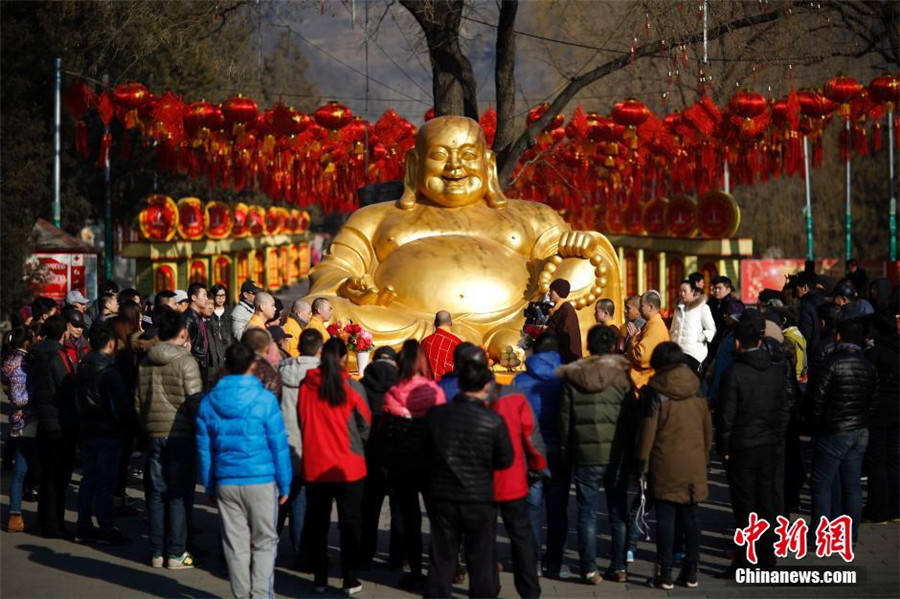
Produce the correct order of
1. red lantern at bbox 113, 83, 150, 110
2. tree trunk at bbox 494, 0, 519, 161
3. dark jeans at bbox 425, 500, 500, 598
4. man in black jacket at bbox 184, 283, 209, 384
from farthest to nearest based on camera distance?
red lantern at bbox 113, 83, 150, 110
tree trunk at bbox 494, 0, 519, 161
man in black jacket at bbox 184, 283, 209, 384
dark jeans at bbox 425, 500, 500, 598

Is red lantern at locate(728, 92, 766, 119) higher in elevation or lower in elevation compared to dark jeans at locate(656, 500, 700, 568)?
higher

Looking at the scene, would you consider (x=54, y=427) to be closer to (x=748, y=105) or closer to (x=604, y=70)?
(x=604, y=70)

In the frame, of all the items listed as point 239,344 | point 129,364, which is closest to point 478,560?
point 239,344

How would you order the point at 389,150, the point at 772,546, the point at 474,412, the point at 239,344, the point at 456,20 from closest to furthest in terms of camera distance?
1. the point at 474,412
2. the point at 239,344
3. the point at 772,546
4. the point at 456,20
5. the point at 389,150

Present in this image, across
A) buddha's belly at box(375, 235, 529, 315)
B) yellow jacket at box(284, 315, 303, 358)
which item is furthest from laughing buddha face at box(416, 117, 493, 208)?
yellow jacket at box(284, 315, 303, 358)

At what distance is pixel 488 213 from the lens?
13.7m

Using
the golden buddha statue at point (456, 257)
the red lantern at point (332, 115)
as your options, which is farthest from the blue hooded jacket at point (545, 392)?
the red lantern at point (332, 115)

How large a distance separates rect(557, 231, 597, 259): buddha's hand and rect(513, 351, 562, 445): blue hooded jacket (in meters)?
5.11

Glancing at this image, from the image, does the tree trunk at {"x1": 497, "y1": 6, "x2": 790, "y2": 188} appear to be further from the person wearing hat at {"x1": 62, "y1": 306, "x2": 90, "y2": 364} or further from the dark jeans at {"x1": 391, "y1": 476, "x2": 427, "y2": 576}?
the dark jeans at {"x1": 391, "y1": 476, "x2": 427, "y2": 576}

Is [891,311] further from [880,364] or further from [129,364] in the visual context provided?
[129,364]

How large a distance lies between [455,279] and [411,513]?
17.7 ft

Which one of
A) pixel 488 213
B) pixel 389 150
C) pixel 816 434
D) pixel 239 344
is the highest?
pixel 389 150

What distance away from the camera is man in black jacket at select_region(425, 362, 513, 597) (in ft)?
21.4

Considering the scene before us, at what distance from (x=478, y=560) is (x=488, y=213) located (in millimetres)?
7375
